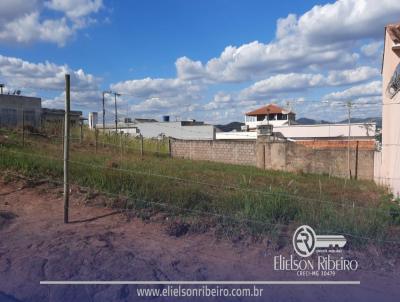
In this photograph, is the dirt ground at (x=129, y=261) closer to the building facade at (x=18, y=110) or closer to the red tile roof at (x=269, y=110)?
the building facade at (x=18, y=110)

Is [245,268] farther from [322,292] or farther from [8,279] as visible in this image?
[8,279]

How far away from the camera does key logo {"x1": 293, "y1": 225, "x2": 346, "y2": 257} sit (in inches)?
187

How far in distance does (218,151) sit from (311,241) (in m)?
19.6

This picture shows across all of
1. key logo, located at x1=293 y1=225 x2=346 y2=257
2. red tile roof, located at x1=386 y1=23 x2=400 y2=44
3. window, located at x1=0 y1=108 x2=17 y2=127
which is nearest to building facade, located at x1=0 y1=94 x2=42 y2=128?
window, located at x1=0 y1=108 x2=17 y2=127

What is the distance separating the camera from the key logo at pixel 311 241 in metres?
4.76

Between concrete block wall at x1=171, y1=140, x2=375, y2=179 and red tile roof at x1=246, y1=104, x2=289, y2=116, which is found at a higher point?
red tile roof at x1=246, y1=104, x2=289, y2=116

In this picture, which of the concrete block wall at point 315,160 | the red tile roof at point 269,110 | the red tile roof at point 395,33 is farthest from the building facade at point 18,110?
the red tile roof at point 269,110

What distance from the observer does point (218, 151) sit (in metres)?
24.4

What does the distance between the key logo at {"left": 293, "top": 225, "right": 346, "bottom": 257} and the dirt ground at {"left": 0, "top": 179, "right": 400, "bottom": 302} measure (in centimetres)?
13

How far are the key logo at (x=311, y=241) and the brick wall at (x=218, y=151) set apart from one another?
1775 cm

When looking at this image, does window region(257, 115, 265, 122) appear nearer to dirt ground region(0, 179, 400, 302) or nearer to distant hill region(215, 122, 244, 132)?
distant hill region(215, 122, 244, 132)

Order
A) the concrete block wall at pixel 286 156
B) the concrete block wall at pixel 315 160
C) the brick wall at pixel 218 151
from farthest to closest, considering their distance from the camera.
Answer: the brick wall at pixel 218 151
the concrete block wall at pixel 286 156
the concrete block wall at pixel 315 160

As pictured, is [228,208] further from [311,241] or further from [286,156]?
[286,156]

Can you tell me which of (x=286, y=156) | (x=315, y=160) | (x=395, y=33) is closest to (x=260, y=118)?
(x=286, y=156)
